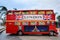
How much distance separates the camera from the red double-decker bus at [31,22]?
20.2m

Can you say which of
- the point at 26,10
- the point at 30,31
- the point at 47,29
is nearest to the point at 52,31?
the point at 47,29

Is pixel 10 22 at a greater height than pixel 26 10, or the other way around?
pixel 26 10

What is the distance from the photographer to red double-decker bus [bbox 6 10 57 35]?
66.3 feet

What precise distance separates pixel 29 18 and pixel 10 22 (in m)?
2.25

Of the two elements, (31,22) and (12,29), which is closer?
(31,22)

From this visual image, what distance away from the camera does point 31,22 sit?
67.4 feet

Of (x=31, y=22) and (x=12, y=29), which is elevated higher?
(x=31, y=22)

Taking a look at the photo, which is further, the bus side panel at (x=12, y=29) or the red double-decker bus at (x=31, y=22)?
the bus side panel at (x=12, y=29)

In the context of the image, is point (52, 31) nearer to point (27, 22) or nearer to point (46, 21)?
point (46, 21)

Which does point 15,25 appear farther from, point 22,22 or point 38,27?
point 38,27

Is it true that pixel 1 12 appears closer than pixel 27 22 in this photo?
No

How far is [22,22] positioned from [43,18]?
8.03 ft

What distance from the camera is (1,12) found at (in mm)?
73938

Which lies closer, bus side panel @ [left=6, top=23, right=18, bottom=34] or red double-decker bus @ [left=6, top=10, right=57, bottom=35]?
red double-decker bus @ [left=6, top=10, right=57, bottom=35]
